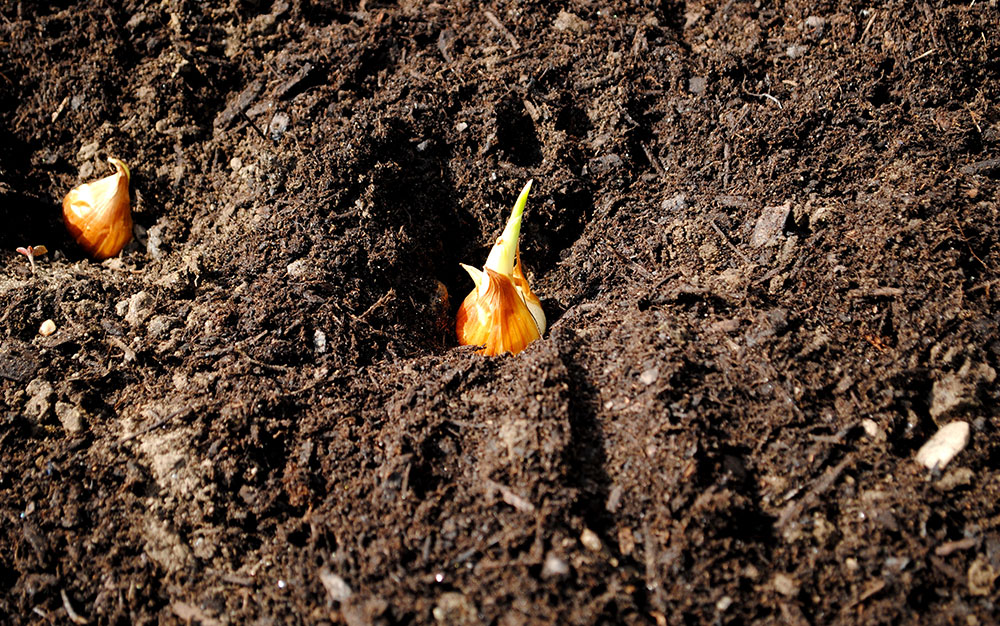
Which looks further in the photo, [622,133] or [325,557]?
[622,133]

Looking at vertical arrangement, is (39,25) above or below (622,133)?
above

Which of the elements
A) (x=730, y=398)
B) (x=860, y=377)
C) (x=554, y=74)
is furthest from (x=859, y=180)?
(x=554, y=74)

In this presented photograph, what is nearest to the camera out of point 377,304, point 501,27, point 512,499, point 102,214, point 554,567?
point 554,567

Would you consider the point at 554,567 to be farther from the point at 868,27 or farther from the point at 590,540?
the point at 868,27

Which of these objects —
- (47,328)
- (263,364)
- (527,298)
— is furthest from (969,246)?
(47,328)

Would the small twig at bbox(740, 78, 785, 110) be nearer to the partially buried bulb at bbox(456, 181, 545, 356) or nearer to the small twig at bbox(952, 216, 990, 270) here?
the small twig at bbox(952, 216, 990, 270)

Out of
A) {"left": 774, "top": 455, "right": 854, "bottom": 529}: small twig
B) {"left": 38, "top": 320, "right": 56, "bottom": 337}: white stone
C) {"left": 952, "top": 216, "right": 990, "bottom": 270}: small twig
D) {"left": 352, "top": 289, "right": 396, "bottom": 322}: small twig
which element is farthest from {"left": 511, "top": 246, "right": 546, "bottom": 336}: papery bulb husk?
{"left": 38, "top": 320, "right": 56, "bottom": 337}: white stone

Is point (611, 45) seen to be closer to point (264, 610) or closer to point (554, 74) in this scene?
point (554, 74)
